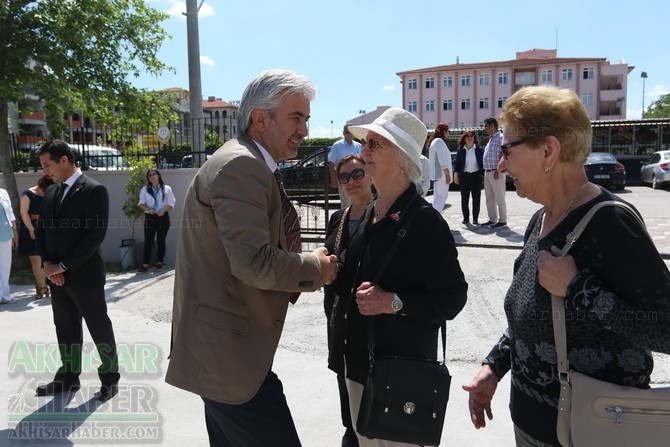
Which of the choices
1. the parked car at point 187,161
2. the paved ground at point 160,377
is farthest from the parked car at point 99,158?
the paved ground at point 160,377

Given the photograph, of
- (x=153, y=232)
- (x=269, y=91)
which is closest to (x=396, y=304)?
(x=269, y=91)

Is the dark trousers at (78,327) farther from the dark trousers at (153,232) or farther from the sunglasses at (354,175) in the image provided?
the dark trousers at (153,232)

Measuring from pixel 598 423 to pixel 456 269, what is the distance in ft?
3.15

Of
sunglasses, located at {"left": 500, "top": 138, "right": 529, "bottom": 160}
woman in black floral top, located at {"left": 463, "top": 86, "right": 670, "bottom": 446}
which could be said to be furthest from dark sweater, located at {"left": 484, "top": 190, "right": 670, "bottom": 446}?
sunglasses, located at {"left": 500, "top": 138, "right": 529, "bottom": 160}

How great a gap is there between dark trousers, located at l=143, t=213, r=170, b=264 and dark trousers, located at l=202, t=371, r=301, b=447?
8.08m

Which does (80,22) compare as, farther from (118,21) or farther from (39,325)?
(39,325)

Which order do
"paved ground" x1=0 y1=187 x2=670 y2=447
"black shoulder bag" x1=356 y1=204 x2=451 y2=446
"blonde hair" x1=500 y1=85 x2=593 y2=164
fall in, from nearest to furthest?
1. "blonde hair" x1=500 y1=85 x2=593 y2=164
2. "black shoulder bag" x1=356 y1=204 x2=451 y2=446
3. "paved ground" x1=0 y1=187 x2=670 y2=447

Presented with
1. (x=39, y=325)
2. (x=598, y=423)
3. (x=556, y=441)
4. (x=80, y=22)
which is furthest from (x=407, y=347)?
(x=80, y=22)

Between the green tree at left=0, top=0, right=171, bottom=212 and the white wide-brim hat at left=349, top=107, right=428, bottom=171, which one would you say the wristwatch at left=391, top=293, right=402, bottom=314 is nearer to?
the white wide-brim hat at left=349, top=107, right=428, bottom=171

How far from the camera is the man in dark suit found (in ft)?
13.8

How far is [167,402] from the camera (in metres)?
4.22

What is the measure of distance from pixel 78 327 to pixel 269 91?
3.24 meters

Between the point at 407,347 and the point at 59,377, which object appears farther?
the point at 59,377

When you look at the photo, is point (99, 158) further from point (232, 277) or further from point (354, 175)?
point (232, 277)
